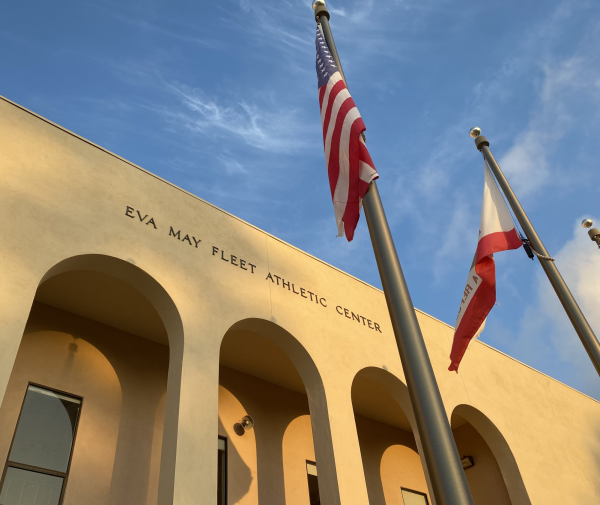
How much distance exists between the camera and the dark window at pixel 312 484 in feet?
34.6

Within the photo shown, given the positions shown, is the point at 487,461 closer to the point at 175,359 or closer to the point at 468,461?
the point at 468,461

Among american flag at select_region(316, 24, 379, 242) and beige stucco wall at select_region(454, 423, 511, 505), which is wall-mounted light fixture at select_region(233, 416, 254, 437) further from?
beige stucco wall at select_region(454, 423, 511, 505)

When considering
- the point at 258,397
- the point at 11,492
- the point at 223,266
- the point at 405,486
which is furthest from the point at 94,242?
the point at 405,486

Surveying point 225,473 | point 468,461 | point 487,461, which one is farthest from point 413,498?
point 225,473

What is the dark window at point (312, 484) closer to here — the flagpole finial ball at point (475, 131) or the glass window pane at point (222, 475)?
the glass window pane at point (222, 475)

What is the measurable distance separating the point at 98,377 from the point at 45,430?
113 centimetres

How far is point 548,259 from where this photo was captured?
320 inches

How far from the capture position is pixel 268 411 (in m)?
11.0

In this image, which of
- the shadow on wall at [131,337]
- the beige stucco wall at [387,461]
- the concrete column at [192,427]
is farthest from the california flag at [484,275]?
the beige stucco wall at [387,461]

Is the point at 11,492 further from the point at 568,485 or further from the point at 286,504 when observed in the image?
the point at 568,485

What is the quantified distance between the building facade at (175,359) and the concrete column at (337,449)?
0.02 metres

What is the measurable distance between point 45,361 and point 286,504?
465 centimetres

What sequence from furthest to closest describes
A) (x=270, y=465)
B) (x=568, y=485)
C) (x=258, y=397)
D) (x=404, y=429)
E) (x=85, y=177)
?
1. (x=404, y=429)
2. (x=568, y=485)
3. (x=258, y=397)
4. (x=270, y=465)
5. (x=85, y=177)

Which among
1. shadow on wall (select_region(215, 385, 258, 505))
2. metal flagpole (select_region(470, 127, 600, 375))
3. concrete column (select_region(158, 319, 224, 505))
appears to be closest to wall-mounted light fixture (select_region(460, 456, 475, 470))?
shadow on wall (select_region(215, 385, 258, 505))
